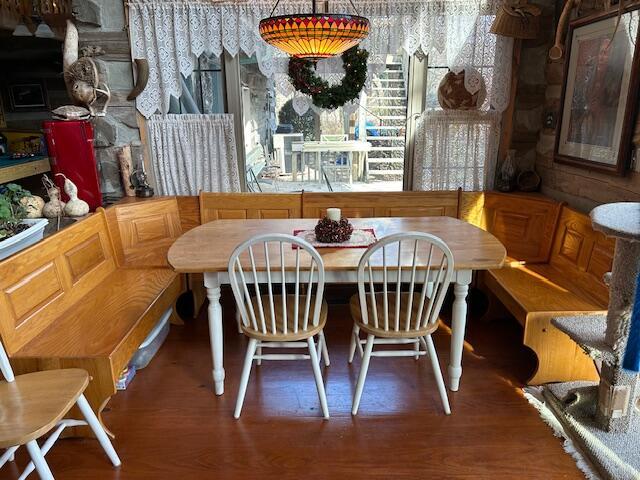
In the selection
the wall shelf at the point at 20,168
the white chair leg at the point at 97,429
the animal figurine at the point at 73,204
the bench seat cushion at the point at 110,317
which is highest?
the wall shelf at the point at 20,168

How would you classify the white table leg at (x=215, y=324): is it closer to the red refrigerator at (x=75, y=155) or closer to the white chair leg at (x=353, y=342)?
the white chair leg at (x=353, y=342)

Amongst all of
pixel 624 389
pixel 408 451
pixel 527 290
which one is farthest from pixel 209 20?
pixel 624 389

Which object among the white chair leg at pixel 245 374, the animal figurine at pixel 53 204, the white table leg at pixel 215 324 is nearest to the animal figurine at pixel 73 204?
the animal figurine at pixel 53 204

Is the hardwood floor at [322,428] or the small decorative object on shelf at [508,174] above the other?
the small decorative object on shelf at [508,174]

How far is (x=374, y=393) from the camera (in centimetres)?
231

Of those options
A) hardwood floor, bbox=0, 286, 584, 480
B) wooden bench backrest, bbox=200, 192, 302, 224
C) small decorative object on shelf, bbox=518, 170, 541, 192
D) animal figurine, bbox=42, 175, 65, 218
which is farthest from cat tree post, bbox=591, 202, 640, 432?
animal figurine, bbox=42, 175, 65, 218

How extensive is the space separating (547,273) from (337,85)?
182cm

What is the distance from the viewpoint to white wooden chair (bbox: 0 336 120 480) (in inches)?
57.6

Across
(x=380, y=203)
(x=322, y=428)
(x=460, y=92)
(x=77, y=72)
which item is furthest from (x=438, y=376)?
(x=77, y=72)

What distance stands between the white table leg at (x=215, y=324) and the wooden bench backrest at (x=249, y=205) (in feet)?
4.03

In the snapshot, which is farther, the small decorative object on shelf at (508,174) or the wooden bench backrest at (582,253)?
the small decorative object on shelf at (508,174)

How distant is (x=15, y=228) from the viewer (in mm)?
2199

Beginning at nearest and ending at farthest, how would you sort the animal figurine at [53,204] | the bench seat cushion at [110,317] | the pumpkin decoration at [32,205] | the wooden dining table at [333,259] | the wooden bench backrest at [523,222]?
1. the bench seat cushion at [110,317]
2. the wooden dining table at [333,259]
3. the pumpkin decoration at [32,205]
4. the animal figurine at [53,204]
5. the wooden bench backrest at [523,222]

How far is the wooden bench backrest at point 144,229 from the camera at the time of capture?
2941 millimetres
